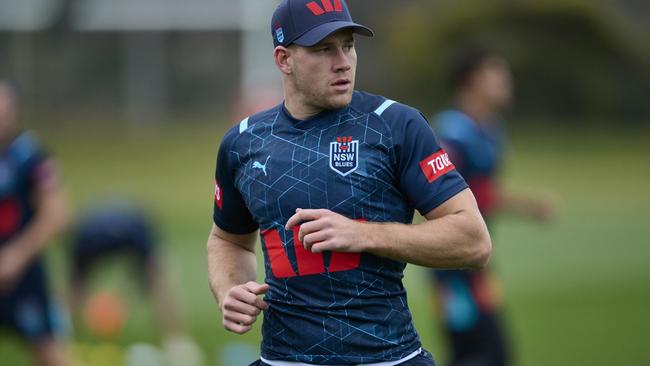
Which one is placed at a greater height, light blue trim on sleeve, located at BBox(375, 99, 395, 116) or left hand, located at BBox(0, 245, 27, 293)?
light blue trim on sleeve, located at BBox(375, 99, 395, 116)

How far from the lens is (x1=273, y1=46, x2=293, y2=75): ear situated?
430 cm

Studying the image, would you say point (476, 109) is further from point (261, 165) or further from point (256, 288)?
point (256, 288)

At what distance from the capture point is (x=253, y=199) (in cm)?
425

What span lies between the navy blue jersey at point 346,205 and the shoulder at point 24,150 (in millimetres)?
4169

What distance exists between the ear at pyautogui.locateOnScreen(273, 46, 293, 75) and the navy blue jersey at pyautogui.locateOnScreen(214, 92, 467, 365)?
0.24 meters

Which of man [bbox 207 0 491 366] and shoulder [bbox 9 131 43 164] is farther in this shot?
shoulder [bbox 9 131 43 164]

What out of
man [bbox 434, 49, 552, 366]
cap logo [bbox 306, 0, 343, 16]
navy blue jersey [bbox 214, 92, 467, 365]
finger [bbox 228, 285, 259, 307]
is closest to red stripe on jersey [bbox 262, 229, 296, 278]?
navy blue jersey [bbox 214, 92, 467, 365]

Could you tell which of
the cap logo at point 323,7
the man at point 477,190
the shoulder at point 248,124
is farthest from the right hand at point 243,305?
the man at point 477,190

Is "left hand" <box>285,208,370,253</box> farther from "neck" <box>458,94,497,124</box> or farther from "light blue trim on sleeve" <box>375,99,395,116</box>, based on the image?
"neck" <box>458,94,497,124</box>

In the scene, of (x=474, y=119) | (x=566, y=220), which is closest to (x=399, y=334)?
(x=474, y=119)

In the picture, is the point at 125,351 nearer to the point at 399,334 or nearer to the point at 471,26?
the point at 399,334

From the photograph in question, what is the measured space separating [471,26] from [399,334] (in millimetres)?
33393

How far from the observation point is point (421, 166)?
4004 millimetres

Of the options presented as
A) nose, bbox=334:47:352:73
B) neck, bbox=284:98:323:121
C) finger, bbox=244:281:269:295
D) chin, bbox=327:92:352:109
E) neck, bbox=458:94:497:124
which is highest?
nose, bbox=334:47:352:73
